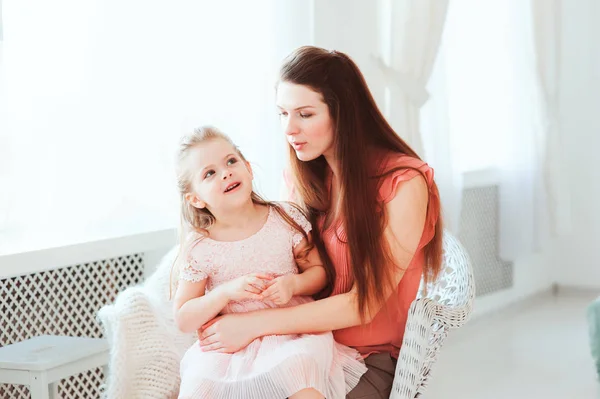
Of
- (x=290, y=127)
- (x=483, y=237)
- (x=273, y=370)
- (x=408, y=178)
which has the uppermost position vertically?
(x=290, y=127)

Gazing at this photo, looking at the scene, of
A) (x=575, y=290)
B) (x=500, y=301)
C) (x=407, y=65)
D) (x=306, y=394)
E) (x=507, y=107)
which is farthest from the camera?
(x=575, y=290)

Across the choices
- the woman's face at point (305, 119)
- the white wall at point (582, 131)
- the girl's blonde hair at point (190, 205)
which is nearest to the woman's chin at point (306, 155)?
the woman's face at point (305, 119)

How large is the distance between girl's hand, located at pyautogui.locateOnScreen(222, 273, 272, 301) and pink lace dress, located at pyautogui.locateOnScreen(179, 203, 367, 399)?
0.09 m

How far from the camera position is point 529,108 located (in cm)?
501

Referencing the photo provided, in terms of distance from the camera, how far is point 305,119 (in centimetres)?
204

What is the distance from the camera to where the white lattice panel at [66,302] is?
2.61 meters

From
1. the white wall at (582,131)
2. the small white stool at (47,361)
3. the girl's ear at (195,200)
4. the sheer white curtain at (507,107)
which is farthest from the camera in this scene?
the white wall at (582,131)

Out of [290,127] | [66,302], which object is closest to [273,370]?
[290,127]

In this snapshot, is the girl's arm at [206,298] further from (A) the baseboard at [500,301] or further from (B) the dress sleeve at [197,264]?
(A) the baseboard at [500,301]

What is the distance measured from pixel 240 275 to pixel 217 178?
230 mm

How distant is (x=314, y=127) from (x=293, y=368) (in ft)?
1.83

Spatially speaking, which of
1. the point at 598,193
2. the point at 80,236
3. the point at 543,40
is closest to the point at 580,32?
the point at 543,40

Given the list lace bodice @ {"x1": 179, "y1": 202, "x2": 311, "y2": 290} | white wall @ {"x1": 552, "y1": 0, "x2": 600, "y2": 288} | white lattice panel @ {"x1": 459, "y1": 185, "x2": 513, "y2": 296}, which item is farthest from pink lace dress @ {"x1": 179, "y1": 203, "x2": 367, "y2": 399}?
white wall @ {"x1": 552, "y1": 0, "x2": 600, "y2": 288}

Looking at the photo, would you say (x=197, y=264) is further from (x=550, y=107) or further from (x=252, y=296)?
(x=550, y=107)
